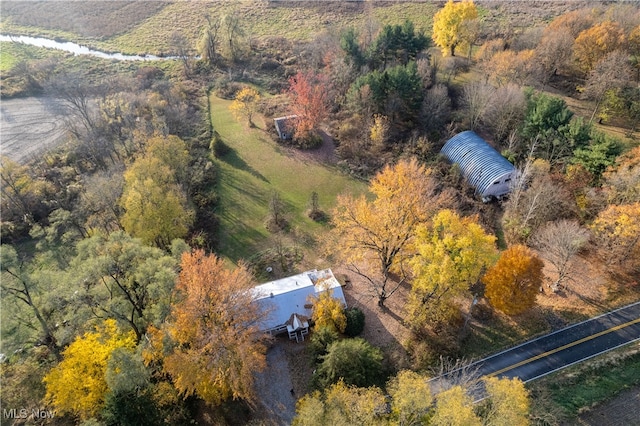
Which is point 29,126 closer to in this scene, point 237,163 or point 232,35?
point 237,163

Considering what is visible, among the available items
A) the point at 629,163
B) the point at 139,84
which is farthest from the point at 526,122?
the point at 139,84

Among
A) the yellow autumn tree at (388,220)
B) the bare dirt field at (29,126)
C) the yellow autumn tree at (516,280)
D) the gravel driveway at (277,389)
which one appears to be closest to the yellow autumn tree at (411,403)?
the gravel driveway at (277,389)

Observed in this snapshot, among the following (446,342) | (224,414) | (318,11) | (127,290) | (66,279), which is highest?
(318,11)

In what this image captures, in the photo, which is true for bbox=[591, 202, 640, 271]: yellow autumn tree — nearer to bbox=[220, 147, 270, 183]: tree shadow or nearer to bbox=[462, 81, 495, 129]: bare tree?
bbox=[462, 81, 495, 129]: bare tree

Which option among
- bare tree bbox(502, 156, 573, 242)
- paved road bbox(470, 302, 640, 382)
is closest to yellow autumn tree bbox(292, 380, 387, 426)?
paved road bbox(470, 302, 640, 382)

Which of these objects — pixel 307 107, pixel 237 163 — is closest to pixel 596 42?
pixel 307 107

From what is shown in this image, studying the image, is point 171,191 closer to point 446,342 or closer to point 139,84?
point 446,342
